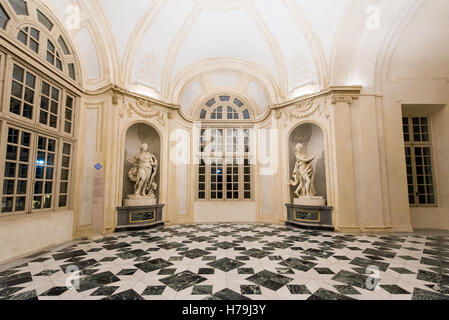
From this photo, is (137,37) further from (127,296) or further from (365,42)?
(127,296)

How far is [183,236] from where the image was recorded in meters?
5.82

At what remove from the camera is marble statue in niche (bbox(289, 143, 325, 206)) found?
6790mm

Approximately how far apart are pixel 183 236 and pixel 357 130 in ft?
19.5

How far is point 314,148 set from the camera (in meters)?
7.45

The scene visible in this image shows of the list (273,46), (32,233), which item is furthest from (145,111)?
(273,46)

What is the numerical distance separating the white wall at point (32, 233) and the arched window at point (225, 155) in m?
4.66

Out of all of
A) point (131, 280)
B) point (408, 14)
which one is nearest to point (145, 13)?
point (131, 280)

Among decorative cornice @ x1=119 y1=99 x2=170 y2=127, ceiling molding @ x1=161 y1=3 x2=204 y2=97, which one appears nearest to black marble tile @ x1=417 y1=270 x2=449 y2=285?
decorative cornice @ x1=119 y1=99 x2=170 y2=127

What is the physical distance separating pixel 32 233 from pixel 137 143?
386 cm

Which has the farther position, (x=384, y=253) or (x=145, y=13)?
(x=145, y=13)

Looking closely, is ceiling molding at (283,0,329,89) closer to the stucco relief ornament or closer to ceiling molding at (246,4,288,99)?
ceiling molding at (246,4,288,99)
